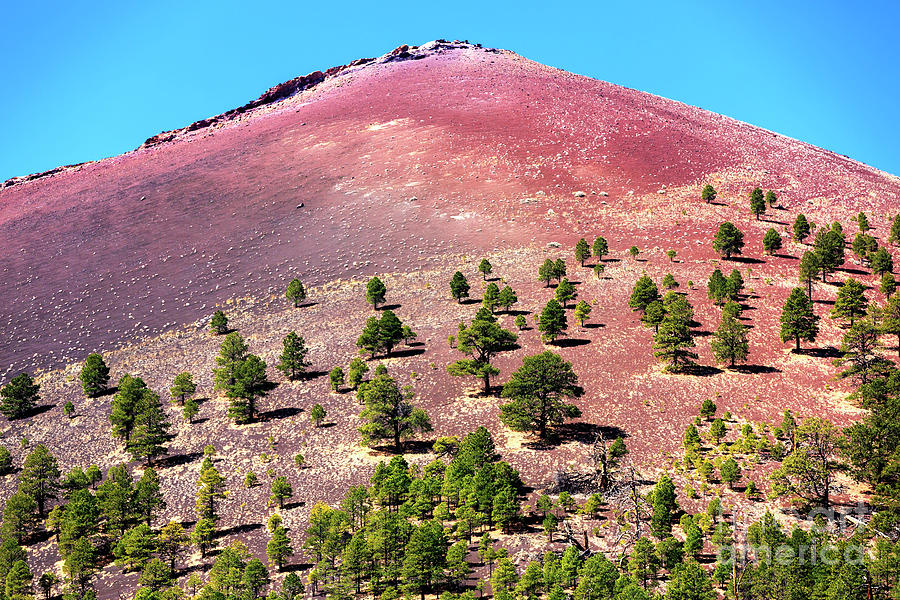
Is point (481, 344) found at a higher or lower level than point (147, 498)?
higher

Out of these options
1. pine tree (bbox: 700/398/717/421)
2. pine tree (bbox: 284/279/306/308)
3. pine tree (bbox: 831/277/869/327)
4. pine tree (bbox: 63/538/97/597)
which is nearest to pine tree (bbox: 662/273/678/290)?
pine tree (bbox: 831/277/869/327)

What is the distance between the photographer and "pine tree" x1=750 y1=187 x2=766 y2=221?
104938 mm

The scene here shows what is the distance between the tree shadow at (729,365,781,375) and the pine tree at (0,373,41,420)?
7048cm

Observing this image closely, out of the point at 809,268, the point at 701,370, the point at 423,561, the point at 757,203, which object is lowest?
the point at 423,561

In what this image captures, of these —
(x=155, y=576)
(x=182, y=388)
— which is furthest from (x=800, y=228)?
(x=155, y=576)

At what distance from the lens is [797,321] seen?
232ft

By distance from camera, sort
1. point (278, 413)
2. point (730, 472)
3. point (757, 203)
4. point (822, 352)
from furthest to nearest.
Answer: point (757, 203) → point (822, 352) → point (278, 413) → point (730, 472)

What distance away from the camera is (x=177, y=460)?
64.4m

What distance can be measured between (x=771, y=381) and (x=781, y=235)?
40846 mm

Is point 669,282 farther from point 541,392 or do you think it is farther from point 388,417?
point 388,417

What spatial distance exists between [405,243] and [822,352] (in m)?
57.8

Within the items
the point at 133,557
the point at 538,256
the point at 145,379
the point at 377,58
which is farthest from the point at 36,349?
the point at 377,58

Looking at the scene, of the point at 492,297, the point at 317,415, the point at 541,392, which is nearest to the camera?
the point at 541,392

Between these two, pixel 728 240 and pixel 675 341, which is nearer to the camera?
pixel 675 341
